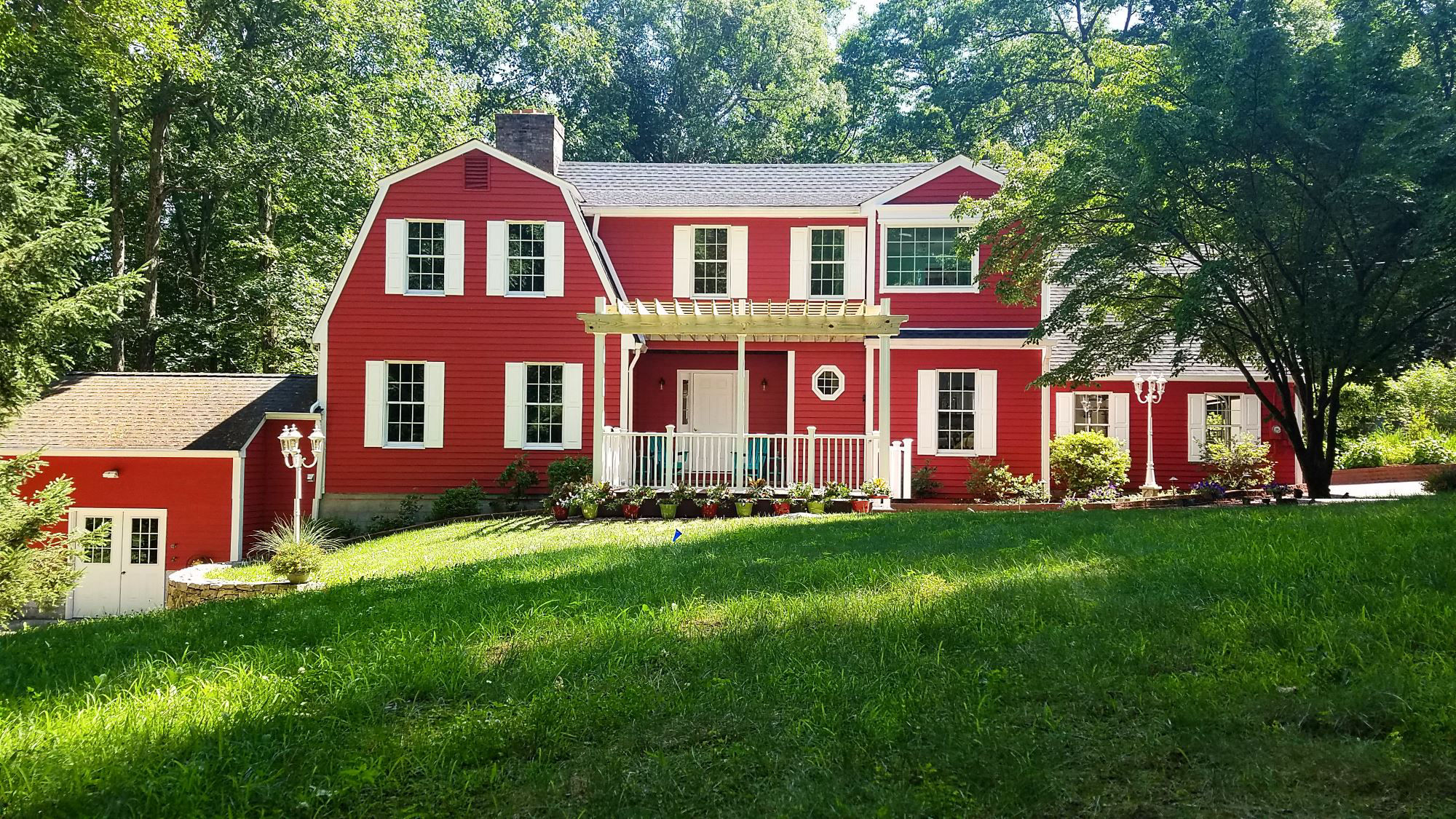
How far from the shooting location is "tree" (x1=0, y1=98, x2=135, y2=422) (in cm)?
1218

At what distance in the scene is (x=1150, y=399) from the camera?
15391 mm

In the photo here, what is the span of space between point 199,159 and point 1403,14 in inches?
925

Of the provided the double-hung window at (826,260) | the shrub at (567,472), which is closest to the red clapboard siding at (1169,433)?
the double-hung window at (826,260)

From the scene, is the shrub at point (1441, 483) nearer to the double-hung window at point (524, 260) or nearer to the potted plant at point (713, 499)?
the potted plant at point (713, 499)

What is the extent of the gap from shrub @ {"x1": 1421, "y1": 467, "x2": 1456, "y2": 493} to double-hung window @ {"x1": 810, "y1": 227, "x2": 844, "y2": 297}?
9585 millimetres

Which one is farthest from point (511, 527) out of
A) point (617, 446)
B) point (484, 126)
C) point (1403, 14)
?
point (484, 126)

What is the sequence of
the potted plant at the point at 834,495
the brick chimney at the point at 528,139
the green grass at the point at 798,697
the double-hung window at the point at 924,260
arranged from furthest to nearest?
1. the brick chimney at the point at 528,139
2. the double-hung window at the point at 924,260
3. the potted plant at the point at 834,495
4. the green grass at the point at 798,697

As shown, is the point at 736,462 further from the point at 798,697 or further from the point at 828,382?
the point at 798,697

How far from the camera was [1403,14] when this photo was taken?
998cm

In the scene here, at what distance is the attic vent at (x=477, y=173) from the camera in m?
16.0

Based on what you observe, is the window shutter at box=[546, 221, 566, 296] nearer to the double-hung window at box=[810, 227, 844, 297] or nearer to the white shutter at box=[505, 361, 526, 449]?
the white shutter at box=[505, 361, 526, 449]

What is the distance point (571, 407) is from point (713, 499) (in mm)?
4547

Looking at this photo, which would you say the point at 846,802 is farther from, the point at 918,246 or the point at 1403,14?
the point at 918,246

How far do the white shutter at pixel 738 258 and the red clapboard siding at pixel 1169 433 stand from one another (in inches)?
253
